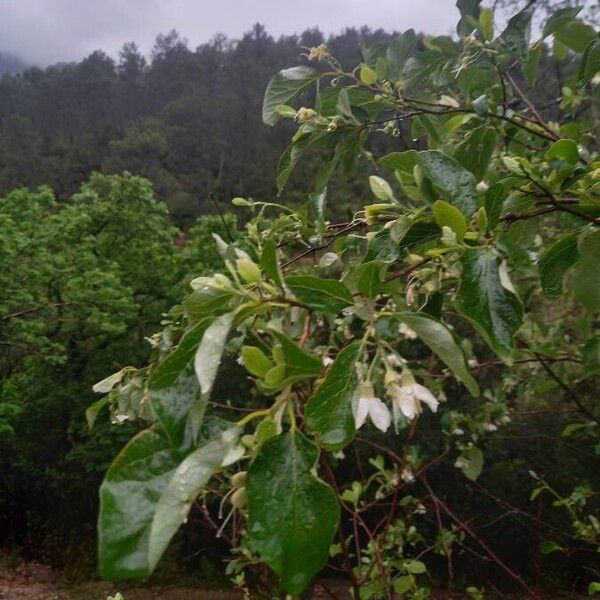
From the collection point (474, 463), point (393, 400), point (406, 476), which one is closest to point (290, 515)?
point (393, 400)

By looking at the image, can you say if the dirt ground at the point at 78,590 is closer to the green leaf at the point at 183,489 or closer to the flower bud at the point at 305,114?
the flower bud at the point at 305,114

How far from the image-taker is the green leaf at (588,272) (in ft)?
1.67

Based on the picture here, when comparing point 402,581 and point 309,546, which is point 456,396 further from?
point 309,546

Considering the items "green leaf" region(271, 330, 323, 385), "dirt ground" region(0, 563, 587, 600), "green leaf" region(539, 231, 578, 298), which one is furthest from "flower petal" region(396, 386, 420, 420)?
"dirt ground" region(0, 563, 587, 600)

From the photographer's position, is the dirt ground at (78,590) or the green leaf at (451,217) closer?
the green leaf at (451,217)

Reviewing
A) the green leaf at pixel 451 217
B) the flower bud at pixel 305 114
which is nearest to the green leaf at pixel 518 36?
the flower bud at pixel 305 114

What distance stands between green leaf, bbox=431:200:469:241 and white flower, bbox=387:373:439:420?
104 mm

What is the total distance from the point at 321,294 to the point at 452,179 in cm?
16

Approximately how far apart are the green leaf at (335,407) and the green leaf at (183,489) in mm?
44

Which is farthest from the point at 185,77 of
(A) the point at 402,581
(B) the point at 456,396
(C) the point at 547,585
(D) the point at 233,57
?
(A) the point at 402,581

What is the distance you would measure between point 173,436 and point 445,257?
0.29 meters

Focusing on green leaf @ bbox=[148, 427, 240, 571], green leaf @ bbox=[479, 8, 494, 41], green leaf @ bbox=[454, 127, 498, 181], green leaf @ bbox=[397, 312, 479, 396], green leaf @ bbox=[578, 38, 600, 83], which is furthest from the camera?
green leaf @ bbox=[479, 8, 494, 41]

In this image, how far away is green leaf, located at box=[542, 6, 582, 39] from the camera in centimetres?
74

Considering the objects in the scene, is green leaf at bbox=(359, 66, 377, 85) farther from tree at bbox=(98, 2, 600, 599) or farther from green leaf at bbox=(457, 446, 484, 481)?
green leaf at bbox=(457, 446, 484, 481)
